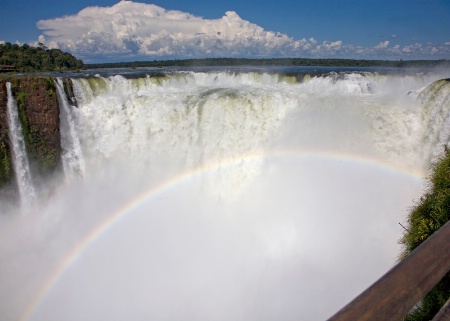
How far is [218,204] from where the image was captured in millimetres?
14289

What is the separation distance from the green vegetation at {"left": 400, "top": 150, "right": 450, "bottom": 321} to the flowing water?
4967 millimetres

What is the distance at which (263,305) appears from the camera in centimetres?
1036

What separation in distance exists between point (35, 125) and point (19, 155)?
4.24 ft

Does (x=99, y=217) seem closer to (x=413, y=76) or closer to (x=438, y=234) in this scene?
(x=438, y=234)

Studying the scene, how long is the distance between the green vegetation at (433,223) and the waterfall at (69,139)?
12.8 meters

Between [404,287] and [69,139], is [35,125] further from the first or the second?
[404,287]

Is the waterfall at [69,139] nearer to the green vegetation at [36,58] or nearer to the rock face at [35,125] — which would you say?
the rock face at [35,125]

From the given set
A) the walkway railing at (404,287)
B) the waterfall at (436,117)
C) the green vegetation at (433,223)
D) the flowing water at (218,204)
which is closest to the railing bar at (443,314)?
the walkway railing at (404,287)

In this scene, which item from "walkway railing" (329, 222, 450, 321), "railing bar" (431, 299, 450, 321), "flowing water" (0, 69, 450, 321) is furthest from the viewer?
"flowing water" (0, 69, 450, 321)

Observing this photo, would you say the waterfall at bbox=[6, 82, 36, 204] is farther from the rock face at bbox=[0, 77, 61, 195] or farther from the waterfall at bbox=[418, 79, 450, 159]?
the waterfall at bbox=[418, 79, 450, 159]

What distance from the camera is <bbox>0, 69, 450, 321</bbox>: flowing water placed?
1084 centimetres

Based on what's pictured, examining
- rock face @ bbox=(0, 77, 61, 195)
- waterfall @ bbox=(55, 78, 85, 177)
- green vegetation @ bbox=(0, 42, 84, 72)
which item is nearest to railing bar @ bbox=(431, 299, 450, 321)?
rock face @ bbox=(0, 77, 61, 195)

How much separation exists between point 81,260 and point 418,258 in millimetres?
12998

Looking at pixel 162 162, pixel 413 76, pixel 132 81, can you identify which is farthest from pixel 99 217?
pixel 413 76
